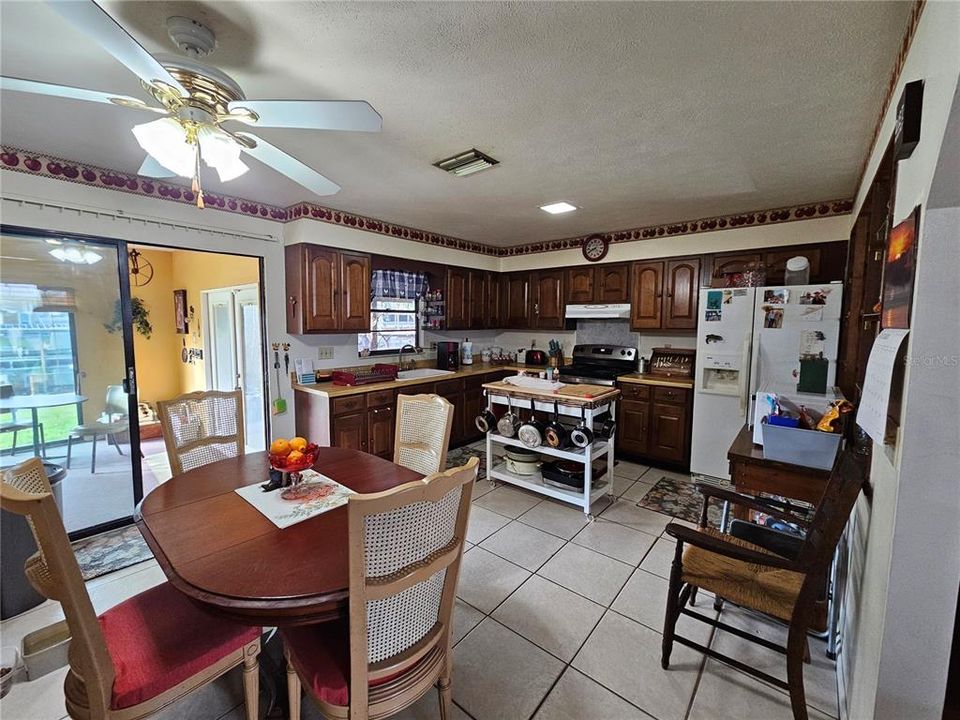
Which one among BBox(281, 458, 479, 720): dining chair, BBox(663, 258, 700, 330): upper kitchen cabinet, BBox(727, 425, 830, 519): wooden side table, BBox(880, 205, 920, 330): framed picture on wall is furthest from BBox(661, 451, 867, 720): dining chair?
BBox(663, 258, 700, 330): upper kitchen cabinet

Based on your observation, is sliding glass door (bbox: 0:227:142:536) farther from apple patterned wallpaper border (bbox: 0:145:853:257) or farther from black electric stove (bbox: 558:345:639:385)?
black electric stove (bbox: 558:345:639:385)

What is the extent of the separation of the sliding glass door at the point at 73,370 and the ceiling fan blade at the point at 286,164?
2.04 metres

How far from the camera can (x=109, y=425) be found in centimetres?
303

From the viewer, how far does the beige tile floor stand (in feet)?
5.08

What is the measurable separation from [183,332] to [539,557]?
218 inches

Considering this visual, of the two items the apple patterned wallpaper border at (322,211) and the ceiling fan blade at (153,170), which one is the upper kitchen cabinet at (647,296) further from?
the ceiling fan blade at (153,170)

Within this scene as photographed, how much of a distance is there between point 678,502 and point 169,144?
3805mm

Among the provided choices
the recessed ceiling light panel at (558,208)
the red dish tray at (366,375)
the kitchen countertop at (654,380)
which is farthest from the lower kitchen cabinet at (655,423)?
the red dish tray at (366,375)

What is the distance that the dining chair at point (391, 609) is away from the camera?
101 centimetres

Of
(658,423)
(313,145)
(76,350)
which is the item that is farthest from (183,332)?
(658,423)

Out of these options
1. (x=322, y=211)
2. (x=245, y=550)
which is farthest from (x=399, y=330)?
(x=245, y=550)

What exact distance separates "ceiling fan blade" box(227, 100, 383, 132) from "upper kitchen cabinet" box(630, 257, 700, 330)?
3.57 m

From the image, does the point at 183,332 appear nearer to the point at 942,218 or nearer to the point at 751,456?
the point at 751,456

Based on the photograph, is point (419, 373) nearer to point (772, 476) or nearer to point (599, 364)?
point (599, 364)
